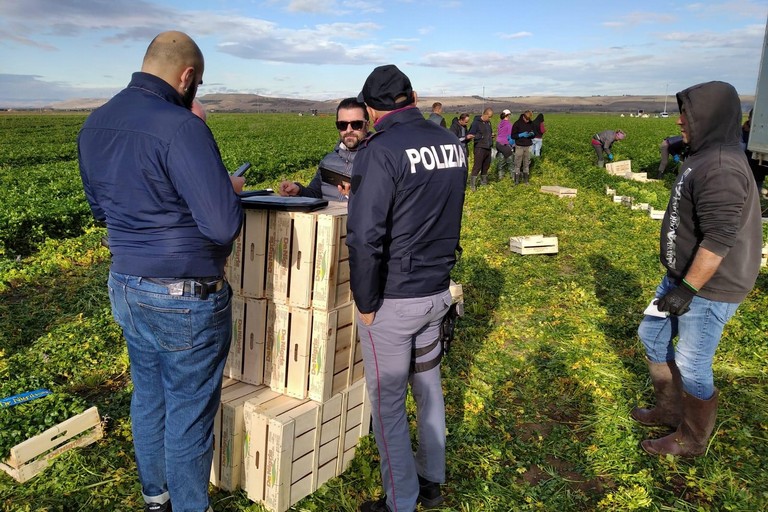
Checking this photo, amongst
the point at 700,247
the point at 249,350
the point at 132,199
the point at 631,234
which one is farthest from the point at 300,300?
the point at 631,234

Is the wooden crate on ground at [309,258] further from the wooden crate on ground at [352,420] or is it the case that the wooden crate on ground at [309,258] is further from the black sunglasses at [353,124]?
the black sunglasses at [353,124]

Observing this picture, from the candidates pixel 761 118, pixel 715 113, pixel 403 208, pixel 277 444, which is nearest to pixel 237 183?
pixel 403 208

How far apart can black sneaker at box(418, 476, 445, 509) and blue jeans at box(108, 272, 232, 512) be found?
4.63 ft

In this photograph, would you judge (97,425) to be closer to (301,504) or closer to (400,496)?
(301,504)

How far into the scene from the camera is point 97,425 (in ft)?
14.1

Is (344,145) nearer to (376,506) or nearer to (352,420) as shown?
(352,420)

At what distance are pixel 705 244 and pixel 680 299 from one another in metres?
0.41

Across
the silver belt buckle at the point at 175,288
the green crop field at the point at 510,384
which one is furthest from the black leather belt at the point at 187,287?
the green crop field at the point at 510,384

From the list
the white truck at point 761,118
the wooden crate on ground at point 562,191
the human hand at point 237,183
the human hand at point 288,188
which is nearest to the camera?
the human hand at point 237,183

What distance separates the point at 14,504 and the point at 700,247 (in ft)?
16.2

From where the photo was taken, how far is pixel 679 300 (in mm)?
3619

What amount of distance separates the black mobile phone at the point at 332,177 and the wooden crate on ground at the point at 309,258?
4.24ft

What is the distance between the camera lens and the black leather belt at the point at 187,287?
2.75m

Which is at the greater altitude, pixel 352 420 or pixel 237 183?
pixel 237 183
